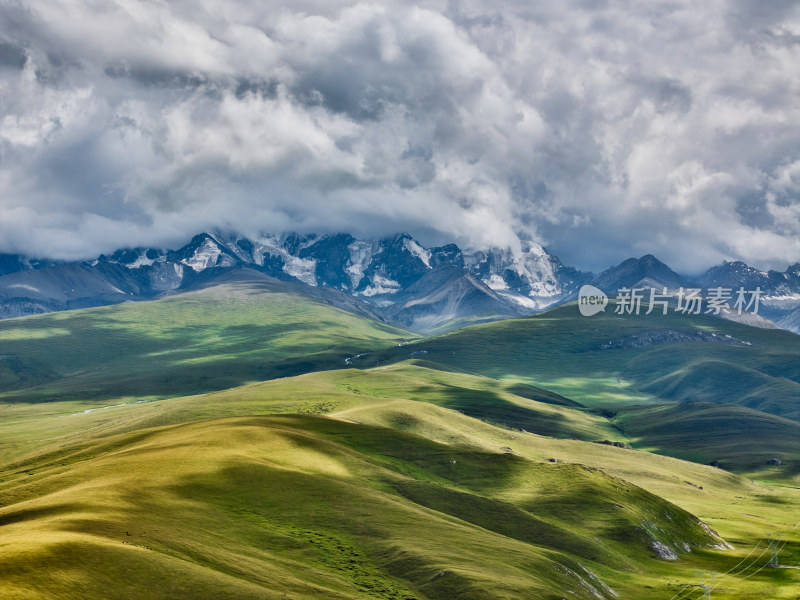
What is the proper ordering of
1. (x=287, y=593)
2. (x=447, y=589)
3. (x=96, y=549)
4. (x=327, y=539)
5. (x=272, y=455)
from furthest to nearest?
(x=272, y=455) < (x=327, y=539) < (x=447, y=589) < (x=287, y=593) < (x=96, y=549)

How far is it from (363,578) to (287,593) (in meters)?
20.3

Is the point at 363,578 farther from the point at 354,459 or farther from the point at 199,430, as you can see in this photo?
the point at 199,430

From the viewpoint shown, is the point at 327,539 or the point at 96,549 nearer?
the point at 96,549

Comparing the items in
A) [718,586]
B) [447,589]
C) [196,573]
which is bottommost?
[718,586]

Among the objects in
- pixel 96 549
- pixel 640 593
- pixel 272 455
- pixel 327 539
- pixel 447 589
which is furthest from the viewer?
pixel 272 455

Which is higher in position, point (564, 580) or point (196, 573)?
point (196, 573)

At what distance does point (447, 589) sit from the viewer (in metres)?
102

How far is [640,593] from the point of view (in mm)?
125750

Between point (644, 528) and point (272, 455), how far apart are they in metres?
83.5

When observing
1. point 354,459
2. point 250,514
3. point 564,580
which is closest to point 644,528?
point 564,580

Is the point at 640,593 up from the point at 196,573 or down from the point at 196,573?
down

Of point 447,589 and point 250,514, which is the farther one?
point 250,514

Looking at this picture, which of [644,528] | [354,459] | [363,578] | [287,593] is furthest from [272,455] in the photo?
[644,528]

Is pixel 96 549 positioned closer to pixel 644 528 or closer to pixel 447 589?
pixel 447 589
